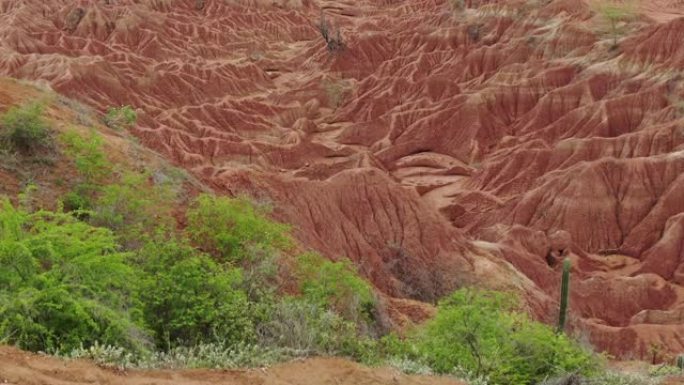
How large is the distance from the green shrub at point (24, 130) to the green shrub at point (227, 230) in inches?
124

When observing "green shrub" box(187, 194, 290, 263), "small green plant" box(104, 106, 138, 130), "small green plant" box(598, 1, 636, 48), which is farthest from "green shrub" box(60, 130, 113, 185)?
"small green plant" box(598, 1, 636, 48)

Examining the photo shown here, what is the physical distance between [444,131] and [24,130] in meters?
38.5

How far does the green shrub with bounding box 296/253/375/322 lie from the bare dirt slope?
13.3 feet

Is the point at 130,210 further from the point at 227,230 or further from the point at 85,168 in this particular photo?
the point at 227,230

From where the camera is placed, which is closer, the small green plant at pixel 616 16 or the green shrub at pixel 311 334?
the green shrub at pixel 311 334

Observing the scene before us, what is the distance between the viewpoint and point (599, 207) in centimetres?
3631

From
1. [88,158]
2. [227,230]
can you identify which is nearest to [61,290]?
[88,158]

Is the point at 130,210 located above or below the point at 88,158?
below

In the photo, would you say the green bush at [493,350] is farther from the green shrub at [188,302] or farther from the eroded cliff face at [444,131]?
the eroded cliff face at [444,131]

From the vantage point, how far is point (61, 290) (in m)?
8.38

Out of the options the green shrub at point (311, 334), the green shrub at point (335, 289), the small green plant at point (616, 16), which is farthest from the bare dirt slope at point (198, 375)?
the small green plant at point (616, 16)

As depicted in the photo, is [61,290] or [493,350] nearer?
[61,290]

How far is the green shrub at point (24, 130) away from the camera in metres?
14.0

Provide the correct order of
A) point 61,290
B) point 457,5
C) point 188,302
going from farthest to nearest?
1. point 457,5
2. point 188,302
3. point 61,290
